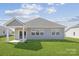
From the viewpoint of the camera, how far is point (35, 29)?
16.9 m

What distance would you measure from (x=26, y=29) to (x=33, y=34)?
0.91 feet

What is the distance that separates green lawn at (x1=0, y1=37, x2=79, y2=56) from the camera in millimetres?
16531

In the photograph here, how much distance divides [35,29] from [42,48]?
0.72 m

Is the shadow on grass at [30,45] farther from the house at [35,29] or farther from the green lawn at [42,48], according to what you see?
the house at [35,29]

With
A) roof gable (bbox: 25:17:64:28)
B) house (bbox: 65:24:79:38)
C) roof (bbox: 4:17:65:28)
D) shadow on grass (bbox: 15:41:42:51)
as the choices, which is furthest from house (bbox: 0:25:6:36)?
house (bbox: 65:24:79:38)

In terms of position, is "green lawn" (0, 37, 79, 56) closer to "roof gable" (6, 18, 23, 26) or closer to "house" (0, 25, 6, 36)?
"house" (0, 25, 6, 36)

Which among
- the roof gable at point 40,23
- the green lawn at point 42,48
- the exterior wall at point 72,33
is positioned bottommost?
the green lawn at point 42,48

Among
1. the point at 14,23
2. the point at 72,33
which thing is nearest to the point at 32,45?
the point at 14,23

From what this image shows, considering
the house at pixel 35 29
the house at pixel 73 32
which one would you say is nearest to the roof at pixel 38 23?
the house at pixel 35 29

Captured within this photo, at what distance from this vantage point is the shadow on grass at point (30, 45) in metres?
16.6

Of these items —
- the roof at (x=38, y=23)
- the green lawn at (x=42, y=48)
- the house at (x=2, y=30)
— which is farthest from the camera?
the house at (x=2, y=30)

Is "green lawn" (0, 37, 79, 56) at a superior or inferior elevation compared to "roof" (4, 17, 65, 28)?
inferior

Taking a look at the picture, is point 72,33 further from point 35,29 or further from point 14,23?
point 14,23

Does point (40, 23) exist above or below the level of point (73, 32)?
above
